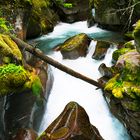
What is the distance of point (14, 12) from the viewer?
11.8 meters

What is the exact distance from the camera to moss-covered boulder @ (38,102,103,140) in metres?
5.96

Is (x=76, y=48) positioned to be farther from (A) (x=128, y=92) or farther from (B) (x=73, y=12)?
(B) (x=73, y=12)

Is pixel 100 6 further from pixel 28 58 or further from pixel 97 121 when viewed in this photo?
pixel 97 121

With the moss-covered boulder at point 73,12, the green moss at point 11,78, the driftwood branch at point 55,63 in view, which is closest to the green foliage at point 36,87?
the green moss at point 11,78

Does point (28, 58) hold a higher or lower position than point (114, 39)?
higher

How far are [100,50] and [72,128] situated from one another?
5614 mm

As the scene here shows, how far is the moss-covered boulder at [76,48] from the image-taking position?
11.2m

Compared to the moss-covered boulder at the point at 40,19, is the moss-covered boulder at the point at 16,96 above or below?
above

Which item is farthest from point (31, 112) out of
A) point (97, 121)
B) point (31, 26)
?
point (31, 26)

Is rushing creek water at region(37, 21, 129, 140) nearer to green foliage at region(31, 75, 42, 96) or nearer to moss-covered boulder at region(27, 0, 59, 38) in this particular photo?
green foliage at region(31, 75, 42, 96)

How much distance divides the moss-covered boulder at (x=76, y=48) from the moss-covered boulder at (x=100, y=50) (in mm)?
454

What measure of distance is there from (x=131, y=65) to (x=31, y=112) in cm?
263

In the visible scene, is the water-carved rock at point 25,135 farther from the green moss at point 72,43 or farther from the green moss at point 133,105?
the green moss at point 72,43

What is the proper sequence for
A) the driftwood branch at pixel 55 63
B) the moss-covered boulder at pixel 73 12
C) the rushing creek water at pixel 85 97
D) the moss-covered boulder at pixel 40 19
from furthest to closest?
the moss-covered boulder at pixel 73 12 → the moss-covered boulder at pixel 40 19 → the rushing creek water at pixel 85 97 → the driftwood branch at pixel 55 63
